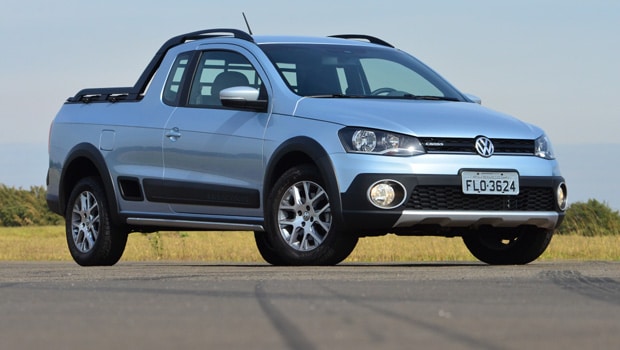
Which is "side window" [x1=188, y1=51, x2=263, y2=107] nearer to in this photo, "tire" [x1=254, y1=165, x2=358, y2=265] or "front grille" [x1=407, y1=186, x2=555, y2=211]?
"tire" [x1=254, y1=165, x2=358, y2=265]

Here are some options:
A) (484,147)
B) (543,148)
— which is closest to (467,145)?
(484,147)

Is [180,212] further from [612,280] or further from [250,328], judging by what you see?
[250,328]

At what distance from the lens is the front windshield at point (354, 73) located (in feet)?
37.2

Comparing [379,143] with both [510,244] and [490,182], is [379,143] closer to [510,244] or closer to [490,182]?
Answer: [490,182]

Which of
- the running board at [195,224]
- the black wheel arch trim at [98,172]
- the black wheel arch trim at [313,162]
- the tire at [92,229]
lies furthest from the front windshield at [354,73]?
the tire at [92,229]

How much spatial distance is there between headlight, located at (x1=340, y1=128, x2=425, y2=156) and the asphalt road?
1.14 meters

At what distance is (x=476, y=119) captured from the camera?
10.8 m

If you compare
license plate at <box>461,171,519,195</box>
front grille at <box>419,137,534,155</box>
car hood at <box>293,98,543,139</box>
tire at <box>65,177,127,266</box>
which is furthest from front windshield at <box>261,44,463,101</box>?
tire at <box>65,177,127,266</box>

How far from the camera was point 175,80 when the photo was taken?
40.4 feet

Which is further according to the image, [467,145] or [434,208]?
[467,145]

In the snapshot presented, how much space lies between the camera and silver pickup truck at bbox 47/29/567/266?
1028 centimetres

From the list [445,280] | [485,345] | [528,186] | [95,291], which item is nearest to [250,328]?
[485,345]

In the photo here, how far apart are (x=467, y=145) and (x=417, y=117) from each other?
0.43m

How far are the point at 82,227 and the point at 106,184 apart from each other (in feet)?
1.95
